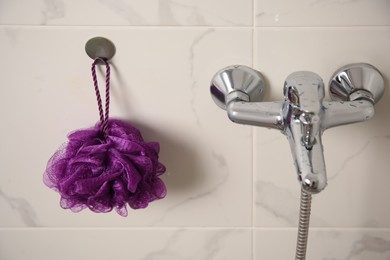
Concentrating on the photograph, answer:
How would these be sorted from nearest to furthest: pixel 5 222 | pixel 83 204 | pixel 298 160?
pixel 298 160 < pixel 83 204 < pixel 5 222

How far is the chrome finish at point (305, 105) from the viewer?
1.27 ft

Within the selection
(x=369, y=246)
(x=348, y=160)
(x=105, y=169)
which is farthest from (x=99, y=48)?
(x=369, y=246)

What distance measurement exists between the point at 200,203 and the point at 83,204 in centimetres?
18

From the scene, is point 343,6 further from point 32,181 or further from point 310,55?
point 32,181

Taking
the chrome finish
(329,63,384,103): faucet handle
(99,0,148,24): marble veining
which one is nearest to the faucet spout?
the chrome finish

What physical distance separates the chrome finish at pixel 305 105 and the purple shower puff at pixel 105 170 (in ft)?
0.43

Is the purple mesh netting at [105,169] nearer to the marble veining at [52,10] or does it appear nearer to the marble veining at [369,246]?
the marble veining at [52,10]

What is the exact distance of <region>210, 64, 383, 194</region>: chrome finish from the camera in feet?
1.27

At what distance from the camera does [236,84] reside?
49cm

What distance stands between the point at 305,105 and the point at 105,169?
0.84 feet

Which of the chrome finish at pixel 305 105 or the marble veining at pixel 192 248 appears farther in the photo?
the marble veining at pixel 192 248

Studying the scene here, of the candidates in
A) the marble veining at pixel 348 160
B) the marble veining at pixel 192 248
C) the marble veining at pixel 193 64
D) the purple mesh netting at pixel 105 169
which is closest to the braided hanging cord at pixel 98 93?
the purple mesh netting at pixel 105 169

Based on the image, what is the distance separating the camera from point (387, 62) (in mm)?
507

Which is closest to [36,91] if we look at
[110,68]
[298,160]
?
[110,68]
